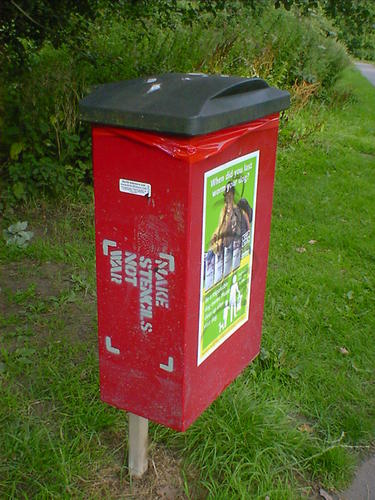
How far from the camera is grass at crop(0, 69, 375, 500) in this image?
261cm

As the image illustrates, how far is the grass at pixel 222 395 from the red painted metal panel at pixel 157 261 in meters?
0.42

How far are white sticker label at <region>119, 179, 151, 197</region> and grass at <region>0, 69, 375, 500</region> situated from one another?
4.06 feet

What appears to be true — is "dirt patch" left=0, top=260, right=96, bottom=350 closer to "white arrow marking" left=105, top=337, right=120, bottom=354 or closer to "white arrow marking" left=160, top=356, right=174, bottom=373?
"white arrow marking" left=105, top=337, right=120, bottom=354

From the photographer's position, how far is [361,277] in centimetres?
473

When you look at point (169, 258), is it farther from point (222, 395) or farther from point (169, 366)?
point (222, 395)

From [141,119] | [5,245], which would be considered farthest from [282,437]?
[5,245]

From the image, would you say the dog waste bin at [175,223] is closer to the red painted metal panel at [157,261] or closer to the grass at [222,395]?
the red painted metal panel at [157,261]

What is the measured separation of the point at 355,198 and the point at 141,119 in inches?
197

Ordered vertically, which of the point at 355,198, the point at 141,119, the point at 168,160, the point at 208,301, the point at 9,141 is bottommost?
the point at 355,198

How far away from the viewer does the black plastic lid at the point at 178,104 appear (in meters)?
1.86

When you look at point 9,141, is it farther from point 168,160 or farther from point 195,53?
point 168,160

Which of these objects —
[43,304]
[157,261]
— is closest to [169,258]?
[157,261]

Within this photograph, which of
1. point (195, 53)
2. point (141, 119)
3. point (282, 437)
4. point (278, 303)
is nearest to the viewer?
point (141, 119)

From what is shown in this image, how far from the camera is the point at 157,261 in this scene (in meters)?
2.10
